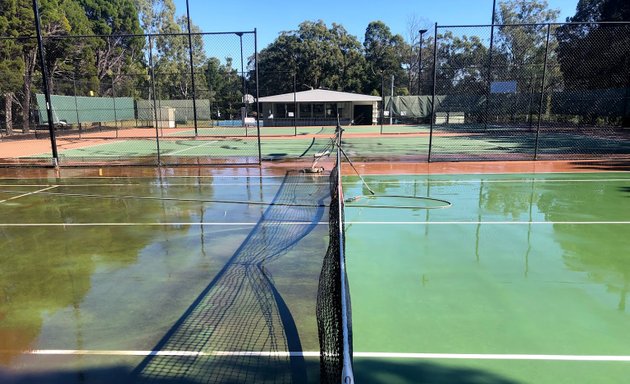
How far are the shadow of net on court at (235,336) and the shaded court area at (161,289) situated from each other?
1 centimetres

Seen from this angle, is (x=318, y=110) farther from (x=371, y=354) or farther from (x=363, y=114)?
(x=371, y=354)

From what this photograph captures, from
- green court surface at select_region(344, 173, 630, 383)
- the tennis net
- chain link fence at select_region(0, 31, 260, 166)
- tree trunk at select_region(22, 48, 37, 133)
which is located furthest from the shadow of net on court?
tree trunk at select_region(22, 48, 37, 133)

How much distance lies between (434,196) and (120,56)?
4002cm

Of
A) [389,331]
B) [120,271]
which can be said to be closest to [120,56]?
[120,271]

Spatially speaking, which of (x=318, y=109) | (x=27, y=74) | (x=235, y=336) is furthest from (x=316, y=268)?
(x=318, y=109)

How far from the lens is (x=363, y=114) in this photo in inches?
1614

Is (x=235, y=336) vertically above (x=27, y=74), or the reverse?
(x=27, y=74)

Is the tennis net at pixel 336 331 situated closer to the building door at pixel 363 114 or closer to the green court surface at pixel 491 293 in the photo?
the green court surface at pixel 491 293

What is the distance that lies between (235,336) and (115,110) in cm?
2740

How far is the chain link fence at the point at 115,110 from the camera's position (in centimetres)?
1780

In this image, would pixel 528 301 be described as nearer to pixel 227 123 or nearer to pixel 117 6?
pixel 227 123

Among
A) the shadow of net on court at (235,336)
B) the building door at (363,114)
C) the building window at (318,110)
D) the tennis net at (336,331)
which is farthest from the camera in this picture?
the building window at (318,110)

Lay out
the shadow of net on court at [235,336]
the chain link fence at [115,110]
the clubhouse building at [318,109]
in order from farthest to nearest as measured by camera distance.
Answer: the clubhouse building at [318,109] < the chain link fence at [115,110] < the shadow of net on court at [235,336]

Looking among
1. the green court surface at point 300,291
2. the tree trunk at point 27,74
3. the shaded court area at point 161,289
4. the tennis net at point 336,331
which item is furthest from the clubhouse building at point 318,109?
the tennis net at point 336,331
